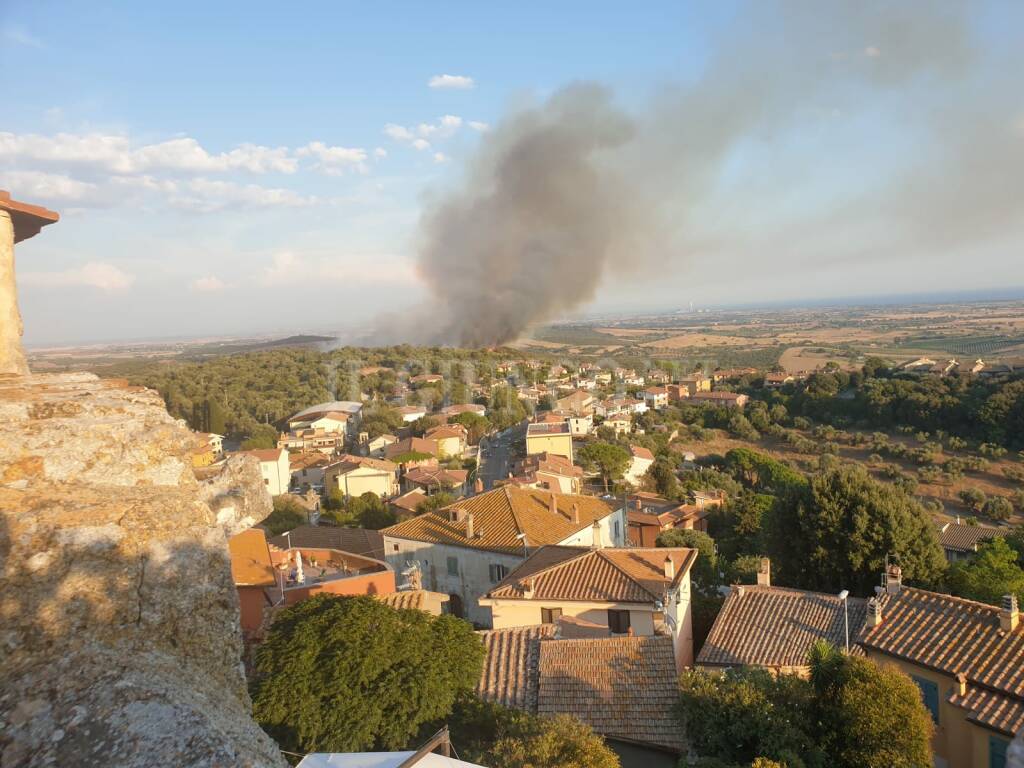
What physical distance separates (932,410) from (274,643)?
145ft

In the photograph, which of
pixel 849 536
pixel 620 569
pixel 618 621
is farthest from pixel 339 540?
pixel 849 536

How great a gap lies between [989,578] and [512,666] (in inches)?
368

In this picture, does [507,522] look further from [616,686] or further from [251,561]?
[616,686]

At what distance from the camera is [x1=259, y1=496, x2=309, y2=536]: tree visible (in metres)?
20.3

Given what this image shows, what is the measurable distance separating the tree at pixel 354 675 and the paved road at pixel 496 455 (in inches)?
699

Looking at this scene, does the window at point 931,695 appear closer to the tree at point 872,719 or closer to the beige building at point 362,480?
the tree at point 872,719

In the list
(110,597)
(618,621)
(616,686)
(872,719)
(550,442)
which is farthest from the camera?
(550,442)

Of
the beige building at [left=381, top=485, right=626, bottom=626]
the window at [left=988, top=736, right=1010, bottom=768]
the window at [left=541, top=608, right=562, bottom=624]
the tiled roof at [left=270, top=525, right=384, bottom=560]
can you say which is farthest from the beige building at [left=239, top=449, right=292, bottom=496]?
the window at [left=988, top=736, right=1010, bottom=768]

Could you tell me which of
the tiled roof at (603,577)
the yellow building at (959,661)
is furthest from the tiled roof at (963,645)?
the tiled roof at (603,577)

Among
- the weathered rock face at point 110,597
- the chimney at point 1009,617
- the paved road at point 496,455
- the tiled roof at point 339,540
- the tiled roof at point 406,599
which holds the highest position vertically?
the weathered rock face at point 110,597

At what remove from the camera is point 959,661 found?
759 centimetres

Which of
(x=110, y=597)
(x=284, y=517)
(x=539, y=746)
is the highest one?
(x=110, y=597)

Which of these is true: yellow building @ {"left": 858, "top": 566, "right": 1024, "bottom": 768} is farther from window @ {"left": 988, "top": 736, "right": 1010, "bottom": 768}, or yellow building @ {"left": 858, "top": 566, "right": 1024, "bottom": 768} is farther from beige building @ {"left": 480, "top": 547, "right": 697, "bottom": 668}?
beige building @ {"left": 480, "top": 547, "right": 697, "bottom": 668}

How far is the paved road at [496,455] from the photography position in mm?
29016
